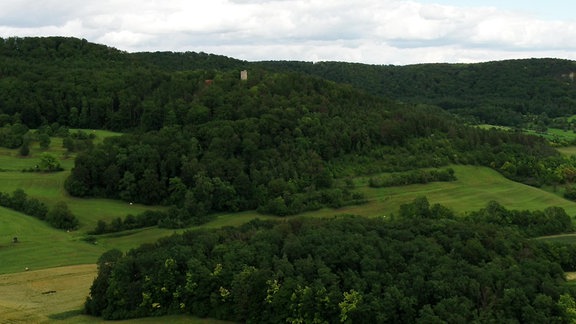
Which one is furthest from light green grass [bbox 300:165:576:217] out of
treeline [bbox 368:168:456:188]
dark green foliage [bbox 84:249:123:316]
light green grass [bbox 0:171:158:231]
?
dark green foliage [bbox 84:249:123:316]

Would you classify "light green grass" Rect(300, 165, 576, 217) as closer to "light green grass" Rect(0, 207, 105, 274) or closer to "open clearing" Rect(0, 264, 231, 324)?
"light green grass" Rect(0, 207, 105, 274)

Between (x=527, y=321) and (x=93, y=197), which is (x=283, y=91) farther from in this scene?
(x=527, y=321)

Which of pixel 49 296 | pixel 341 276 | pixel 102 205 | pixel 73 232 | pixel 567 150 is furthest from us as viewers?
pixel 567 150

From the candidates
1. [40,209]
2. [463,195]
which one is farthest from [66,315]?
[463,195]

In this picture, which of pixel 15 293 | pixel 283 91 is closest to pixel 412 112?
pixel 283 91

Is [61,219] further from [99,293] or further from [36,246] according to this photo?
[99,293]
